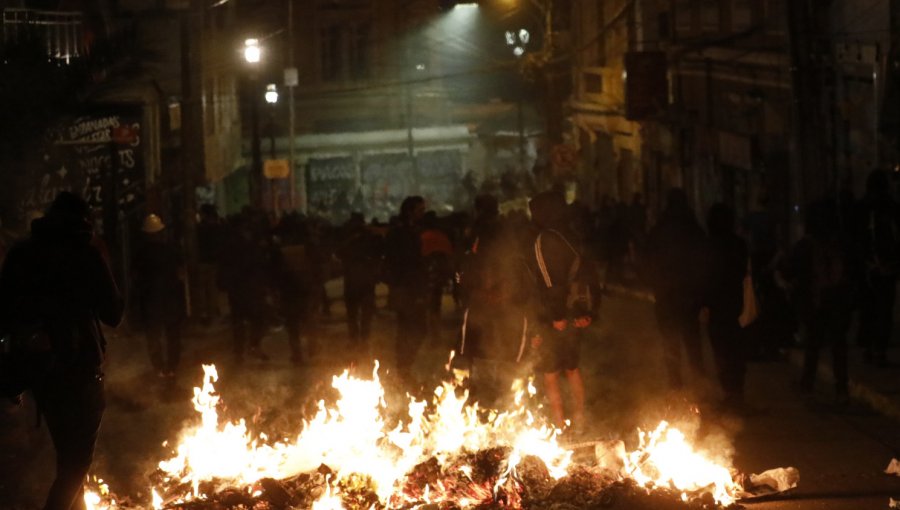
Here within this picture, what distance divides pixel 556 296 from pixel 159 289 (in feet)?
16.6

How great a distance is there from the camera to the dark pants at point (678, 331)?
10477mm

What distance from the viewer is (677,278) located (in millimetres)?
10359

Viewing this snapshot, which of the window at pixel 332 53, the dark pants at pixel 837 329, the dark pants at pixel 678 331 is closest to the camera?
the dark pants at pixel 678 331

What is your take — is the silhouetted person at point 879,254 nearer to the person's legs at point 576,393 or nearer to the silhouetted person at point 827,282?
the silhouetted person at point 827,282

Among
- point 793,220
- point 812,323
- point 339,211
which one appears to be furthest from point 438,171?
point 812,323

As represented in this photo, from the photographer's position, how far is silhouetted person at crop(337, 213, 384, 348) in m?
13.8

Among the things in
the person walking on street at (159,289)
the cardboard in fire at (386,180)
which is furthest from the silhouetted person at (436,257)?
the cardboard in fire at (386,180)

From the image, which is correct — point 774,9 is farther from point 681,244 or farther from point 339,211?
point 339,211

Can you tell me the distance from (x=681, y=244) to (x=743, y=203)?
16.3 metres

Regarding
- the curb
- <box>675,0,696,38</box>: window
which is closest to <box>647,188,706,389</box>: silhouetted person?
the curb

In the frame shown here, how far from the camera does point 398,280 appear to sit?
41.4 ft

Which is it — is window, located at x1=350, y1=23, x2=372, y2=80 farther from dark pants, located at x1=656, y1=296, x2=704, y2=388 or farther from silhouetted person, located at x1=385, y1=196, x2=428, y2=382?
dark pants, located at x1=656, y1=296, x2=704, y2=388

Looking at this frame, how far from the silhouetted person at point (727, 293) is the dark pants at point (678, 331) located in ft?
0.86

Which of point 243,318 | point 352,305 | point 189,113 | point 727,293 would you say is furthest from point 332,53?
point 727,293
